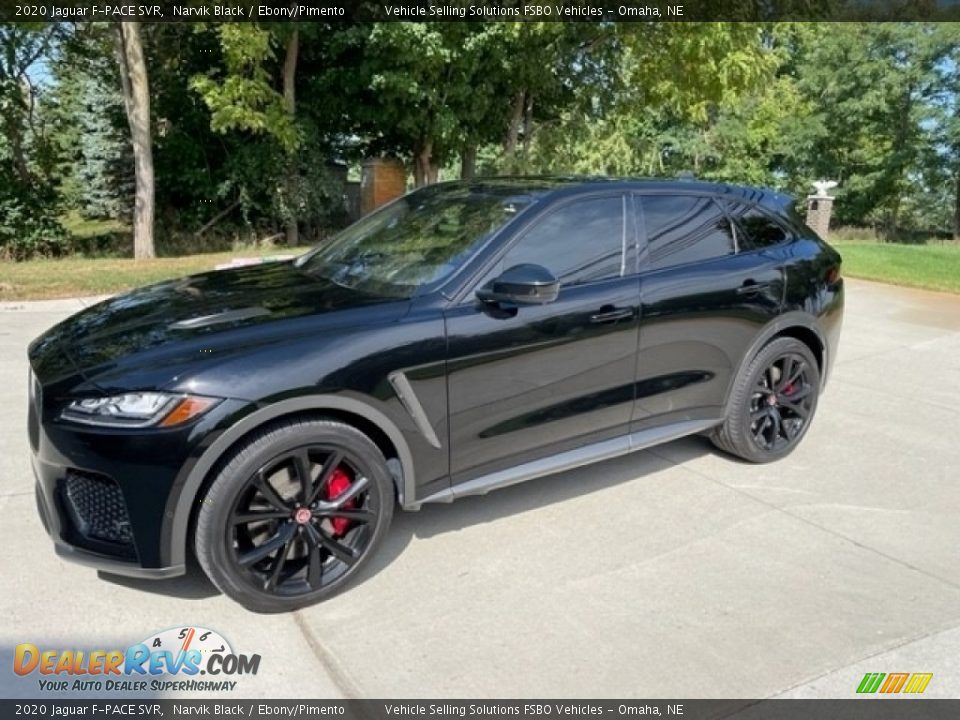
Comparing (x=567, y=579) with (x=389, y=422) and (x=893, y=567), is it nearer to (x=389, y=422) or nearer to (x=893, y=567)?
(x=389, y=422)

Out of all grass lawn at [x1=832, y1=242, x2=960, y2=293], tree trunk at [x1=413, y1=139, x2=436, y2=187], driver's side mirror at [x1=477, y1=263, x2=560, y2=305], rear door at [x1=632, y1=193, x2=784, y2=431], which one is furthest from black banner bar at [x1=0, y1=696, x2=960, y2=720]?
tree trunk at [x1=413, y1=139, x2=436, y2=187]

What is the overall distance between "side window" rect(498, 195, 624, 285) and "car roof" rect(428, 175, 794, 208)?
107 millimetres

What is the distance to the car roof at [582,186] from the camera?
3789 millimetres

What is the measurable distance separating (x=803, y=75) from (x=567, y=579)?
3183 cm

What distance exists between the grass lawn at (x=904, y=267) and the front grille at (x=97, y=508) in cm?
1149

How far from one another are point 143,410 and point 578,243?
6.98 ft

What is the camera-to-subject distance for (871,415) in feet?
18.0

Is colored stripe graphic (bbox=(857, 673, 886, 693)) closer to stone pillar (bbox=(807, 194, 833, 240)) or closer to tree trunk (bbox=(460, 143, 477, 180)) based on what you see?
stone pillar (bbox=(807, 194, 833, 240))

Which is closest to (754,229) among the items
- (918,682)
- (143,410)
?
(918,682)

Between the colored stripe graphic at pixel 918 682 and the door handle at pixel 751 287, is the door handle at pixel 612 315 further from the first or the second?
the colored stripe graphic at pixel 918 682

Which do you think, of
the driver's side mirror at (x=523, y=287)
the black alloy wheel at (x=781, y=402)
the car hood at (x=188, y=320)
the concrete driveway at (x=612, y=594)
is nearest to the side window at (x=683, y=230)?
the black alloy wheel at (x=781, y=402)

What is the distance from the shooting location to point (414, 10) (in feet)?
48.5

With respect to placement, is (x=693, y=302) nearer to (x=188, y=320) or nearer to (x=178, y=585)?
(x=188, y=320)

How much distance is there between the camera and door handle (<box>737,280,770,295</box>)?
4.16 m
